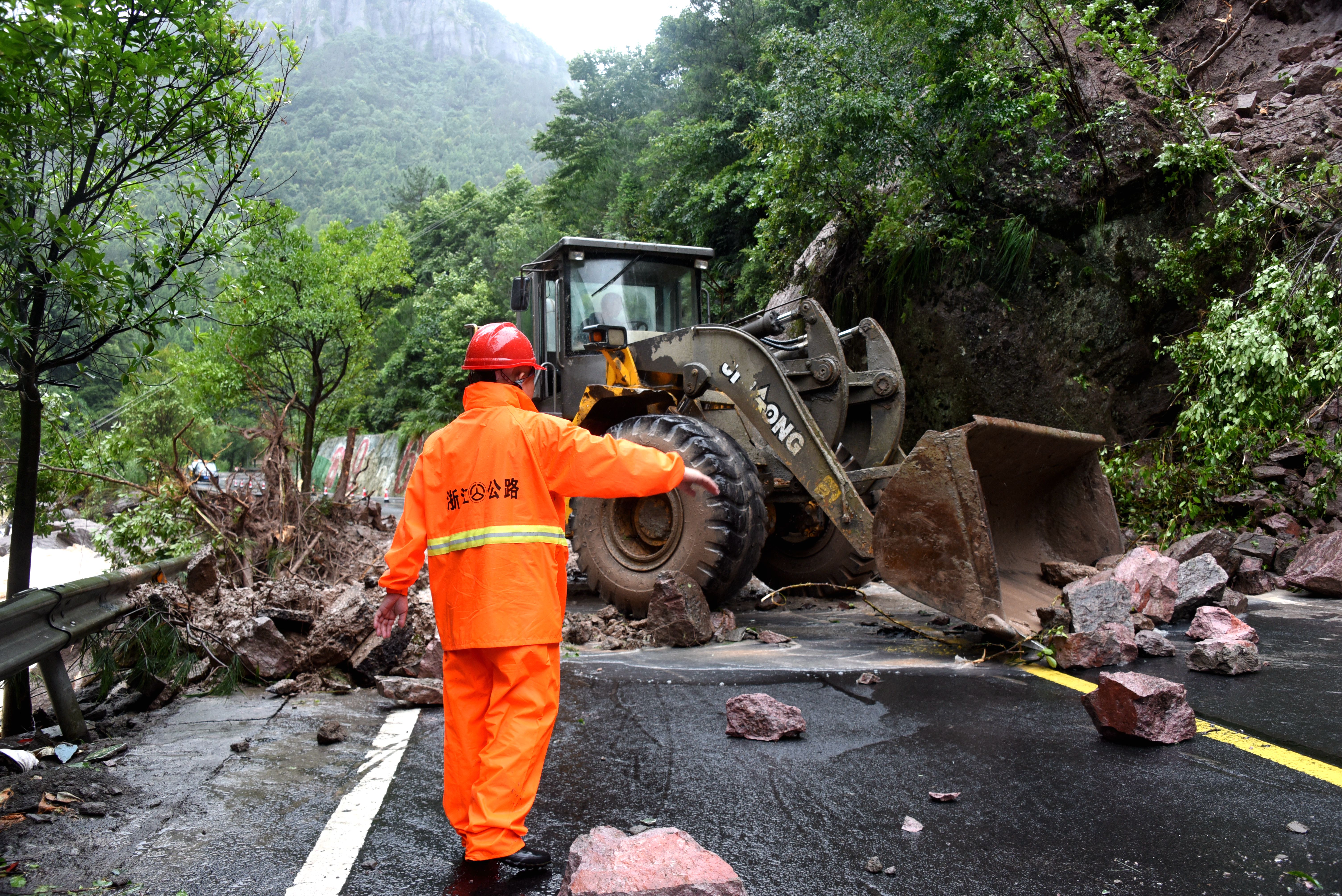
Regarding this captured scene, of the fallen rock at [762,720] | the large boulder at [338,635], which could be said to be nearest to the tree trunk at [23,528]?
the large boulder at [338,635]

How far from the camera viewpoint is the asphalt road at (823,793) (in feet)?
8.68

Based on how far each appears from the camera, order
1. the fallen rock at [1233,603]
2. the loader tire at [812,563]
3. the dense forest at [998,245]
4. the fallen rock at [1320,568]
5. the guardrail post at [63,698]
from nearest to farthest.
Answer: the guardrail post at [63,698], the fallen rock at [1233,603], the fallen rock at [1320,568], the loader tire at [812,563], the dense forest at [998,245]

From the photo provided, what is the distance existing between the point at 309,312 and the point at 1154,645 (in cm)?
1822

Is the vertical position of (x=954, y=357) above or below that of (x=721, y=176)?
below

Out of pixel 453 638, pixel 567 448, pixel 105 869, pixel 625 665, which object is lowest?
pixel 625 665

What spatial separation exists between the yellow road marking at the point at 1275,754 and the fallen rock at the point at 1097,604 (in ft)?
3.35

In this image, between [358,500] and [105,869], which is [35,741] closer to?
[105,869]

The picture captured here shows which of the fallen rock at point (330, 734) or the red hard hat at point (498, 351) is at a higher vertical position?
the red hard hat at point (498, 351)

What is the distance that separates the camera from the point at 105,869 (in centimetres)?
274

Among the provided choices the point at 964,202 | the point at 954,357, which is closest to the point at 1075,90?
the point at 964,202

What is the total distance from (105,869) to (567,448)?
1.86 metres

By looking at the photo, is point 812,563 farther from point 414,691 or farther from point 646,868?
point 646,868

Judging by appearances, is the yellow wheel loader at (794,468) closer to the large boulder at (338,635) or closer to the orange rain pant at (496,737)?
the large boulder at (338,635)

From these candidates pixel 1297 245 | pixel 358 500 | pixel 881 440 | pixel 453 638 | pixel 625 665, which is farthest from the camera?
pixel 358 500
